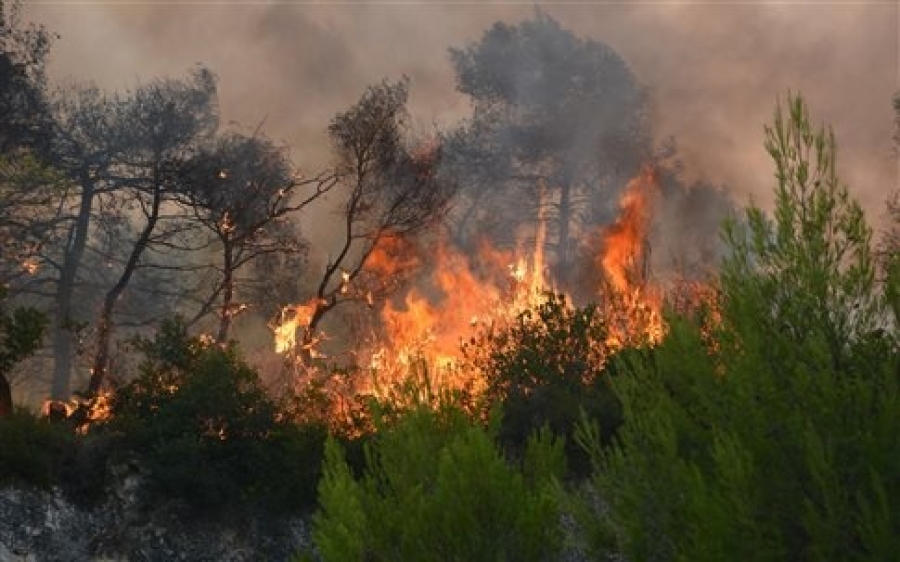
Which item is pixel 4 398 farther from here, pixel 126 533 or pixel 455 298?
pixel 455 298

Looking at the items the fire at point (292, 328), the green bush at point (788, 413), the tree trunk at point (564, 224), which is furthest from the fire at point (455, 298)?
the green bush at point (788, 413)

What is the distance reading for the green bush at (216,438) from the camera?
19.3 metres

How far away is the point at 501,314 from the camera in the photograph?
81.7 feet

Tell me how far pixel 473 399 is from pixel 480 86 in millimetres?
26335

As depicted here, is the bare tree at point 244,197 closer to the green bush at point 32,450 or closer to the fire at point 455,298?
the fire at point 455,298

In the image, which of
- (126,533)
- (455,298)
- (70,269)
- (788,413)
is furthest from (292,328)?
(788,413)

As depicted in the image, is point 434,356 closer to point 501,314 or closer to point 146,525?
point 501,314

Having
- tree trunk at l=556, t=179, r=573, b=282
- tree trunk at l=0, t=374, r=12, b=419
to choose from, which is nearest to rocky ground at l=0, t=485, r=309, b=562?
tree trunk at l=0, t=374, r=12, b=419

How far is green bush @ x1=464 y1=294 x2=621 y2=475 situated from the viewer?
21359 millimetres

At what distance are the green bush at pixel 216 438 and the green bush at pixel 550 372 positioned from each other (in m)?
4.04

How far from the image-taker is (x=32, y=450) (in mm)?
18281

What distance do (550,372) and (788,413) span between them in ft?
49.3

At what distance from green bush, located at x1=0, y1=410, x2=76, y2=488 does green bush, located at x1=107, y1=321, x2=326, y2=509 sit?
1.16 meters

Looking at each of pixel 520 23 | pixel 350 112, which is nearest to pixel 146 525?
pixel 350 112
